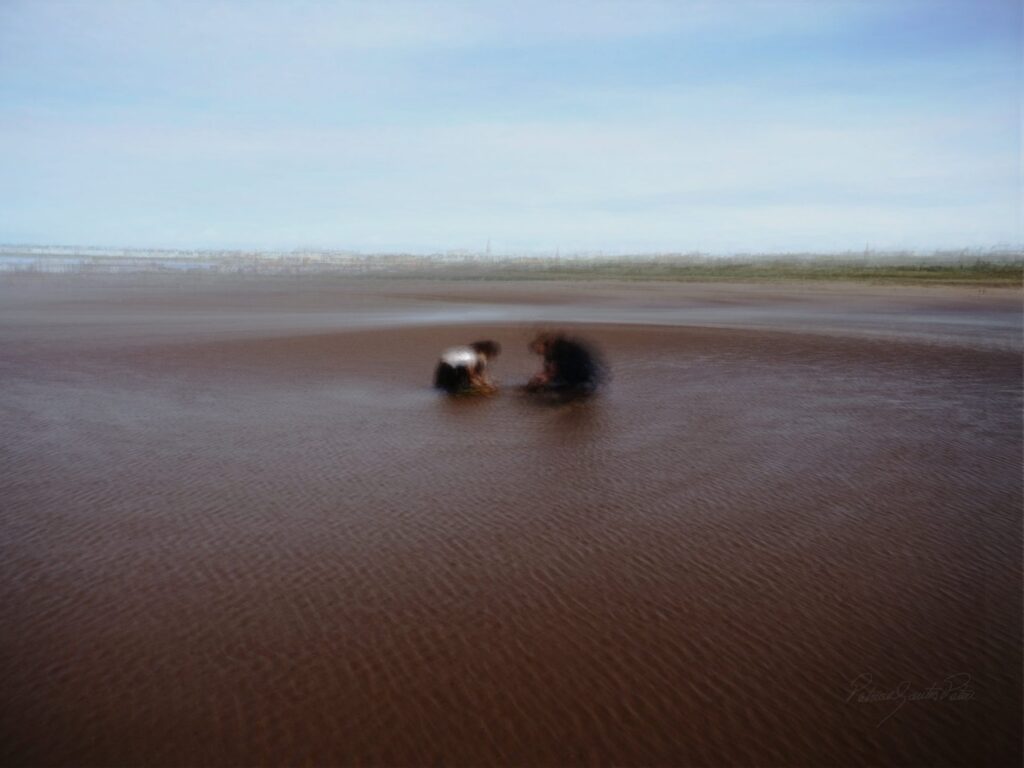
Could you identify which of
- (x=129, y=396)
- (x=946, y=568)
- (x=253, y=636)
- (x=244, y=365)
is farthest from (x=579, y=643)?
(x=244, y=365)

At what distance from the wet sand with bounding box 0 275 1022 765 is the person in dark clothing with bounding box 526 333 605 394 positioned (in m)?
0.65

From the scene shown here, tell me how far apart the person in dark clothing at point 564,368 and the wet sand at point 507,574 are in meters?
0.65

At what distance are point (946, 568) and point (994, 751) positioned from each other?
2110 mm

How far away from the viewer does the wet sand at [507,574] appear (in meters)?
3.76

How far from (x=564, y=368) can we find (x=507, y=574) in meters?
6.68

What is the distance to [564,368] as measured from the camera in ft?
38.6

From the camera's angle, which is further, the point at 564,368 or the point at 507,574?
the point at 564,368
